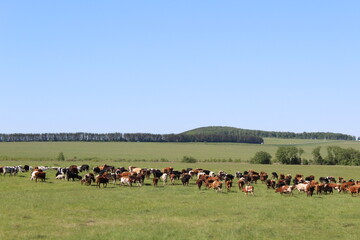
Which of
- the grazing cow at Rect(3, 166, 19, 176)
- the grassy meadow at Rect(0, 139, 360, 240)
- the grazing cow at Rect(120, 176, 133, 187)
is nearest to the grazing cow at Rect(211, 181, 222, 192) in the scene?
the grassy meadow at Rect(0, 139, 360, 240)

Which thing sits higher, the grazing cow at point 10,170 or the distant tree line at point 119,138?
the distant tree line at point 119,138

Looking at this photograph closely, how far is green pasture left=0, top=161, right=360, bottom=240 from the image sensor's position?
18.4 meters

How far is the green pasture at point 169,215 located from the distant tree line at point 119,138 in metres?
149

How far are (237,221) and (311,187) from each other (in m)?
12.8

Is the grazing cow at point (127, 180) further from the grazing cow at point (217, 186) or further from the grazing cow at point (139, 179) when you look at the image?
the grazing cow at point (217, 186)

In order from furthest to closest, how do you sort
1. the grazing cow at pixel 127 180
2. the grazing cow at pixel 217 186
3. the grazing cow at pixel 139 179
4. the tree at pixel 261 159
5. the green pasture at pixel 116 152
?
1. the green pasture at pixel 116 152
2. the tree at pixel 261 159
3. the grazing cow at pixel 139 179
4. the grazing cow at pixel 127 180
5. the grazing cow at pixel 217 186

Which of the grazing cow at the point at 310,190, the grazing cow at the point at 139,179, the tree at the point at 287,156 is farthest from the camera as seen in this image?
the tree at the point at 287,156

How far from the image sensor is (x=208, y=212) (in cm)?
2330

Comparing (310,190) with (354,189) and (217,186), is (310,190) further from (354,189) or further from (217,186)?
(217,186)

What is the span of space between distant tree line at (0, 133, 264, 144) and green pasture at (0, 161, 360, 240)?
149m

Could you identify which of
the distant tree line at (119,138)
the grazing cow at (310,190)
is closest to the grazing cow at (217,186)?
the grazing cow at (310,190)

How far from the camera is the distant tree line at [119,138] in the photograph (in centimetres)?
17630

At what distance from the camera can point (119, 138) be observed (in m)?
182

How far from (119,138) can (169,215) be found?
161923mm
